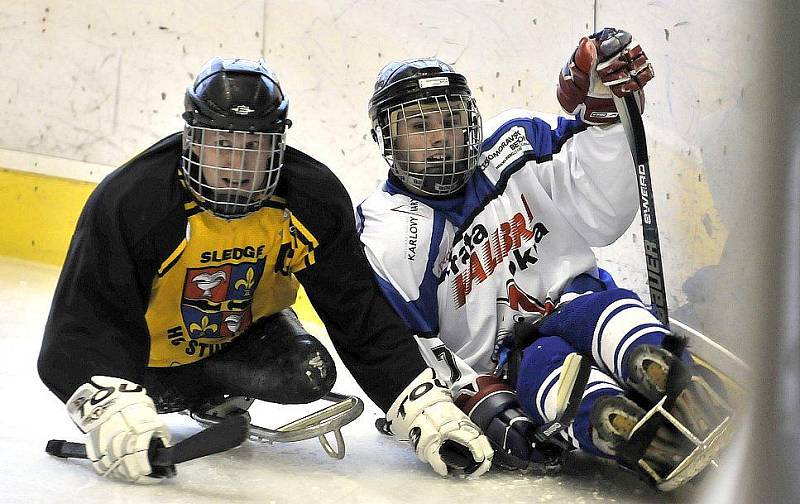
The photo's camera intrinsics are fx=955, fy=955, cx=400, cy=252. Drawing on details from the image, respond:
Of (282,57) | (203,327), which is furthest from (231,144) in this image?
(282,57)

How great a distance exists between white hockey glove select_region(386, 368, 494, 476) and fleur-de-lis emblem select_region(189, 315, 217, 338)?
364 millimetres

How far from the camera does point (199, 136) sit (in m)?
1.56

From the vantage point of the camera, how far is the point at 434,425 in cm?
165

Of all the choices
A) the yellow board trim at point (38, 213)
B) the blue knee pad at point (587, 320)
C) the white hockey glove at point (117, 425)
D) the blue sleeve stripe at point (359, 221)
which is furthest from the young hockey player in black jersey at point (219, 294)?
the yellow board trim at point (38, 213)

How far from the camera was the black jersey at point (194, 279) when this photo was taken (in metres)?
1.56

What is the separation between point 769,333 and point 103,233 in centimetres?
150

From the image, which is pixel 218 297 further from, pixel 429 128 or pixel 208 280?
pixel 429 128

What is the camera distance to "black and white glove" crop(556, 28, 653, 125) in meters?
1.67

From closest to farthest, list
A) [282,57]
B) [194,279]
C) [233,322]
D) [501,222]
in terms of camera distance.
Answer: [194,279] < [233,322] < [501,222] < [282,57]

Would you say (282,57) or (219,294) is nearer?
(219,294)

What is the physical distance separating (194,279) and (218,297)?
66mm

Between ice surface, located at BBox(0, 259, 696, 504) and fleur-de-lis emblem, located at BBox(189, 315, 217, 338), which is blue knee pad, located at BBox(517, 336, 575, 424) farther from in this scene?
fleur-de-lis emblem, located at BBox(189, 315, 217, 338)

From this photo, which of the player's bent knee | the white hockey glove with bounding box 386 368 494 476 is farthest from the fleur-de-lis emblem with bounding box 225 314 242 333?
the white hockey glove with bounding box 386 368 494 476

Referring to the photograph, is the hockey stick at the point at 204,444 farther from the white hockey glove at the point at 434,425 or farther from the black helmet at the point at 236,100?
→ the black helmet at the point at 236,100
